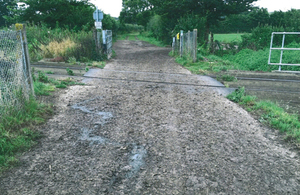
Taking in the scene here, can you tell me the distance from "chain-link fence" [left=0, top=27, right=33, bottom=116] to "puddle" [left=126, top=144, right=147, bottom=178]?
97.4 inches

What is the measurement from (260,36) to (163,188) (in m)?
15.3

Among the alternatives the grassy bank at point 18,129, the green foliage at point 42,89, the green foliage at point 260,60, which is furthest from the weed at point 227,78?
the grassy bank at point 18,129

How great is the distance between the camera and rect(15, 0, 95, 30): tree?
20531 mm

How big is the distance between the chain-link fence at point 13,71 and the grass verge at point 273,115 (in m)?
4.93

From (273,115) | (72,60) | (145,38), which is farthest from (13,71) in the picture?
(145,38)

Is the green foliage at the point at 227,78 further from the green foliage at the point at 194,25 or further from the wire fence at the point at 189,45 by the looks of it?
the green foliage at the point at 194,25

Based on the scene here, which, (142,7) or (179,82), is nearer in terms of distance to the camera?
(179,82)

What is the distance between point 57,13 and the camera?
70.6ft

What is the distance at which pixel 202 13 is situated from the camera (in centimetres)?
2309

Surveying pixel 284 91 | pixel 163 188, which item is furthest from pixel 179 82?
pixel 163 188

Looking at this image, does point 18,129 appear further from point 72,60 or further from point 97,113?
point 72,60

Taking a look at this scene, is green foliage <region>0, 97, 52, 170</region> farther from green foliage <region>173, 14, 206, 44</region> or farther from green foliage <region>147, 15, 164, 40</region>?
green foliage <region>147, 15, 164, 40</region>

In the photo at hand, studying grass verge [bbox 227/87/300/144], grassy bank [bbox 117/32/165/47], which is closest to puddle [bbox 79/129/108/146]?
grass verge [bbox 227/87/300/144]

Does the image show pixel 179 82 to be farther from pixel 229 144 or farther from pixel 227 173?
pixel 227 173
